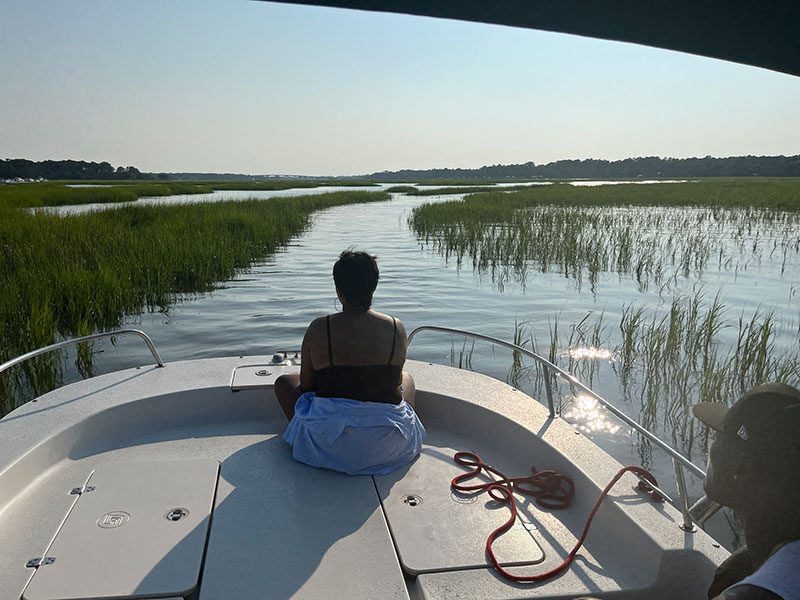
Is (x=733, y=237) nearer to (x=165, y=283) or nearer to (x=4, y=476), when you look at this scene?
(x=165, y=283)

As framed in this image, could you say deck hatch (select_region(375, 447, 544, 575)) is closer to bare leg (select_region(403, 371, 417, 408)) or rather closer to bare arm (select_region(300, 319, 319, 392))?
bare leg (select_region(403, 371, 417, 408))

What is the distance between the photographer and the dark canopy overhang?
68 cm

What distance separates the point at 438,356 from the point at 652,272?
638 centimetres

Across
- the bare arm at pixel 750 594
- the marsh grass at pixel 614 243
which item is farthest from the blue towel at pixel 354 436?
the marsh grass at pixel 614 243

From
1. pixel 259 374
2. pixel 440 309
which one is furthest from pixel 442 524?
pixel 440 309

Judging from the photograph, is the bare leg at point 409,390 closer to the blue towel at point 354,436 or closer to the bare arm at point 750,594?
the blue towel at point 354,436

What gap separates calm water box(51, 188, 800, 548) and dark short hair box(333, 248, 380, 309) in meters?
2.81

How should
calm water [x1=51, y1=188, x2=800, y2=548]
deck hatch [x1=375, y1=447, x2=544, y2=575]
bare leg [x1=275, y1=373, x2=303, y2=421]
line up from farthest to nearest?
calm water [x1=51, y1=188, x2=800, y2=548], bare leg [x1=275, y1=373, x2=303, y2=421], deck hatch [x1=375, y1=447, x2=544, y2=575]

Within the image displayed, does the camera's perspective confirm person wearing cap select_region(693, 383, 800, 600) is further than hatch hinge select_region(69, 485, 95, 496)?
No

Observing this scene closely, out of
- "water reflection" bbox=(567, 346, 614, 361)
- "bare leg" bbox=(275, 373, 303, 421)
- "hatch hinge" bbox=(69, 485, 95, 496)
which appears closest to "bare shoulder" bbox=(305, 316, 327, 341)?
"bare leg" bbox=(275, 373, 303, 421)

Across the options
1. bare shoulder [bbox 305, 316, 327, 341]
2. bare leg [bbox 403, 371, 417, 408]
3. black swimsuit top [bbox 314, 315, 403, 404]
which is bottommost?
bare leg [bbox 403, 371, 417, 408]

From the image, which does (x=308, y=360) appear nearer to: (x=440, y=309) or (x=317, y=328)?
(x=317, y=328)

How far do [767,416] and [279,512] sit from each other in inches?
75.6

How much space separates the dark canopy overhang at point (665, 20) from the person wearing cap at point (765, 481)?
2.23 feet
